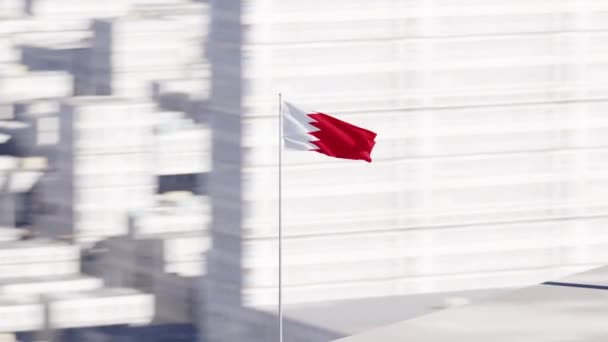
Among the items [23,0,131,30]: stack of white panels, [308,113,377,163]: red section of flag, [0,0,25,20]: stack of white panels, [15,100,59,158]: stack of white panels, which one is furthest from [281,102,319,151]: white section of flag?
[0,0,25,20]: stack of white panels

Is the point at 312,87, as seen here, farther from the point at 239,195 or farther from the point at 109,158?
the point at 109,158

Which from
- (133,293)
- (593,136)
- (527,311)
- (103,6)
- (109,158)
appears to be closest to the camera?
(527,311)

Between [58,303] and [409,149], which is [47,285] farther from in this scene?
[409,149]

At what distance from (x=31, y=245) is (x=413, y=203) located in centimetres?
2211

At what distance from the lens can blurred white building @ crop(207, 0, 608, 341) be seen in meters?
36.4

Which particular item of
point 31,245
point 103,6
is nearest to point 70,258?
point 31,245

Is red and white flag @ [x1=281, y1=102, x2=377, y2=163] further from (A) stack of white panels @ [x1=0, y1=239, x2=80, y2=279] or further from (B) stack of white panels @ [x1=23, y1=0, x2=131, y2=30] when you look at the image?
(B) stack of white panels @ [x1=23, y1=0, x2=131, y2=30]

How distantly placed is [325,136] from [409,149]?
14.6m

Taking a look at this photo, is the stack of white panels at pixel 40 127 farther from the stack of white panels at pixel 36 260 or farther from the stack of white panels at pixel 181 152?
the stack of white panels at pixel 36 260

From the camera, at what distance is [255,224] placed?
36.8 meters

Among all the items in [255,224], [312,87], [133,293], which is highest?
[312,87]

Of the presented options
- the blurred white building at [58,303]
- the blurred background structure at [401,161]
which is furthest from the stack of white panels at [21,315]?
the blurred background structure at [401,161]

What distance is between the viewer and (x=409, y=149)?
123ft

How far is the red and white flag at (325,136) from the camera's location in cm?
2292
